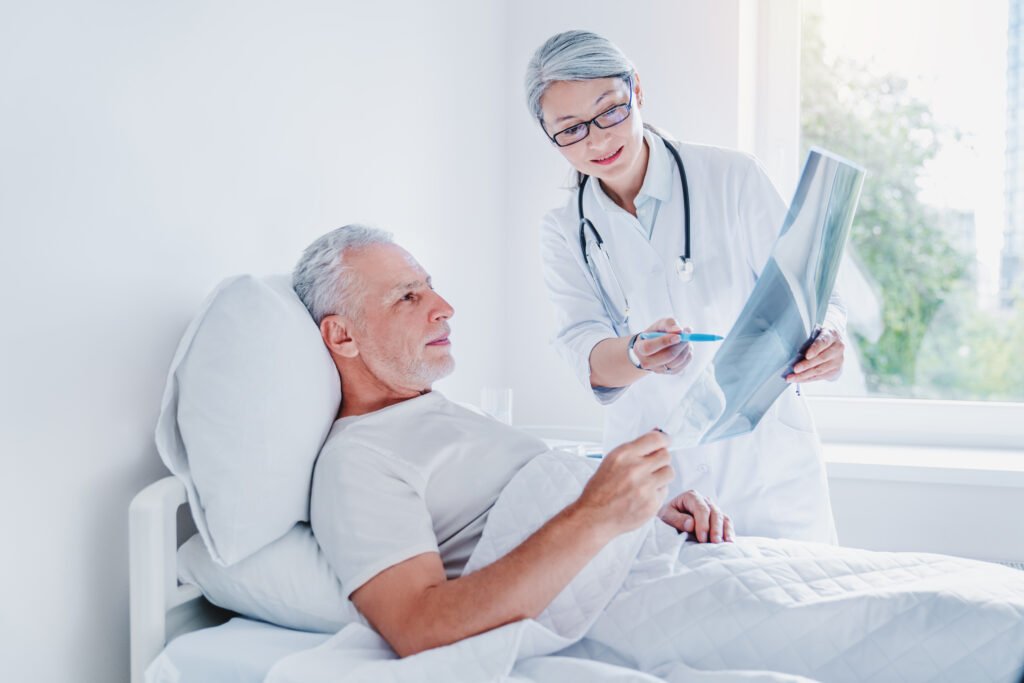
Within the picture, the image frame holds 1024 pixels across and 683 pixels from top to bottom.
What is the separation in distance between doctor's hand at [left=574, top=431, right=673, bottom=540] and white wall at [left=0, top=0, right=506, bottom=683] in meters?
0.67

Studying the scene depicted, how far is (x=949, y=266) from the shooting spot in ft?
8.60

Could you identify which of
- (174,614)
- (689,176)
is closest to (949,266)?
(689,176)

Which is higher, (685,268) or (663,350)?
(685,268)

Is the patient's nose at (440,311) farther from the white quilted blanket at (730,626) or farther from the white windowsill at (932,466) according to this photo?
the white windowsill at (932,466)

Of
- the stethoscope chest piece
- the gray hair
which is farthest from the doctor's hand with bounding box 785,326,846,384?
the gray hair

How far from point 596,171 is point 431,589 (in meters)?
0.86

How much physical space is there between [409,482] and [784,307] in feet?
1.91

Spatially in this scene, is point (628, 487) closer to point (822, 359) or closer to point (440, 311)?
point (822, 359)

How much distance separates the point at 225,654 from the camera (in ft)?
3.74

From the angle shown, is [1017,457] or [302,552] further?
[1017,457]

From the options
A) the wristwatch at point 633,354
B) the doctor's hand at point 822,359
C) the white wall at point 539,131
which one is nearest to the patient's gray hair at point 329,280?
the wristwatch at point 633,354

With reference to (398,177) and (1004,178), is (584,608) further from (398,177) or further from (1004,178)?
(1004,178)

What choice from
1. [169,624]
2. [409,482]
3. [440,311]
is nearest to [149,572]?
[169,624]

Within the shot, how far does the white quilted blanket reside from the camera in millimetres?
1055
